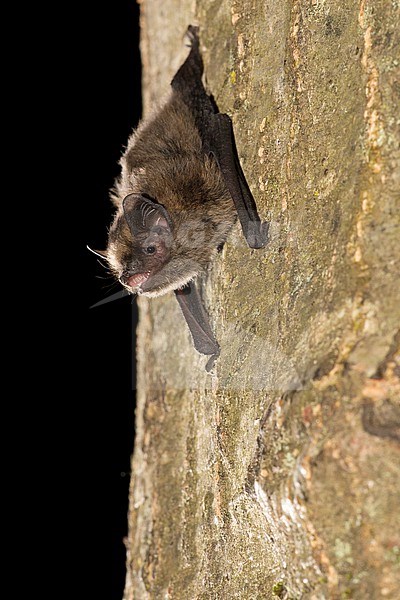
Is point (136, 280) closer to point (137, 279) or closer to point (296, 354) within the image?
point (137, 279)

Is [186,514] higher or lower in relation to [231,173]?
lower

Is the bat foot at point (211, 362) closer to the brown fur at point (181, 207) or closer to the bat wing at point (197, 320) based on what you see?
the bat wing at point (197, 320)

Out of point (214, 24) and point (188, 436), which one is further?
point (214, 24)

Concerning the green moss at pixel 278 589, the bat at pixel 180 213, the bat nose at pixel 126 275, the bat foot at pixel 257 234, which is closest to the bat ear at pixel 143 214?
the bat at pixel 180 213

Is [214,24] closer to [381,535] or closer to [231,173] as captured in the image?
[231,173]

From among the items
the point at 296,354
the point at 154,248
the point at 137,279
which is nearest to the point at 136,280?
the point at 137,279

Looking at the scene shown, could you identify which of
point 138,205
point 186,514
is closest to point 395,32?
point 138,205
